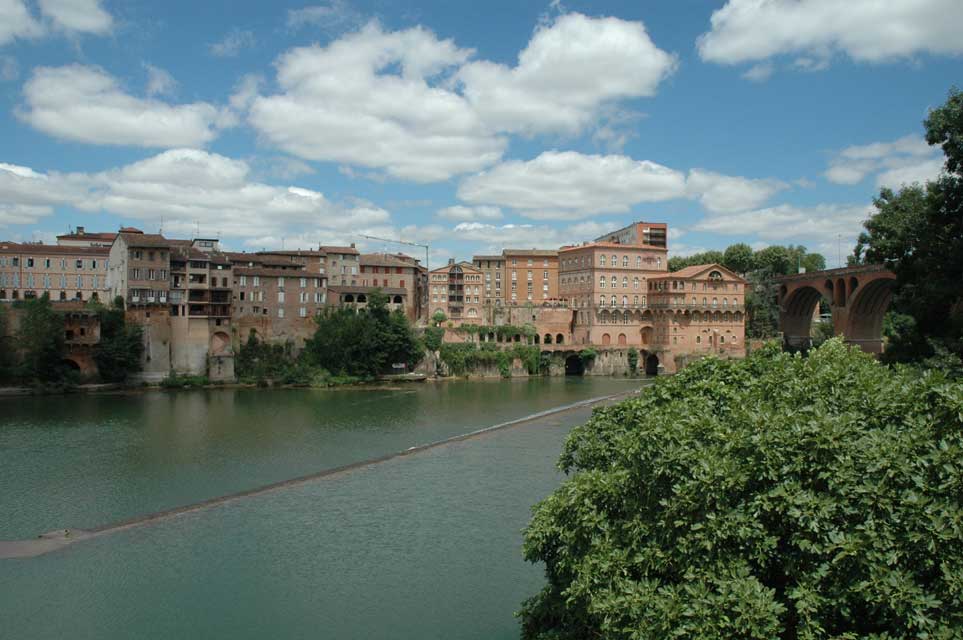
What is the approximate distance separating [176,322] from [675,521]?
5113 centimetres

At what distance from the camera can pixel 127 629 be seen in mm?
14461

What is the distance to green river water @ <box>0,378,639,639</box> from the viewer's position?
15000mm

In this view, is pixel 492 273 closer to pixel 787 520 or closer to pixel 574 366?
pixel 574 366

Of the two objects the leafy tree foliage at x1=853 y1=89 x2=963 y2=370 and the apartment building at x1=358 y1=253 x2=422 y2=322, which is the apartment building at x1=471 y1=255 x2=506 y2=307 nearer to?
the apartment building at x1=358 y1=253 x2=422 y2=322

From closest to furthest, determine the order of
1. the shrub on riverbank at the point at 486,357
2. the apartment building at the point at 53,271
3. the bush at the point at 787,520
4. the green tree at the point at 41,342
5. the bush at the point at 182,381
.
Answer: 1. the bush at the point at 787,520
2. the green tree at the point at 41,342
3. the bush at the point at 182,381
4. the apartment building at the point at 53,271
5. the shrub on riverbank at the point at 486,357

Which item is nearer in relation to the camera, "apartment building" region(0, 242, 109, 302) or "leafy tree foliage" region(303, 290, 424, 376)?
"apartment building" region(0, 242, 109, 302)

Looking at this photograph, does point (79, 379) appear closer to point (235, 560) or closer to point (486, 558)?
point (235, 560)

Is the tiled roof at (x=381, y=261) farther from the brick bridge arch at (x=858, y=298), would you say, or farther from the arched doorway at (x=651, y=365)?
the brick bridge arch at (x=858, y=298)

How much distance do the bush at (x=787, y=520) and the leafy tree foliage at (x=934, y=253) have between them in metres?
14.0

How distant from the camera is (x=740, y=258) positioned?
83938mm

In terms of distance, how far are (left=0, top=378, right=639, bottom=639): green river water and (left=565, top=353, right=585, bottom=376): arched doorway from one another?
26.5 meters

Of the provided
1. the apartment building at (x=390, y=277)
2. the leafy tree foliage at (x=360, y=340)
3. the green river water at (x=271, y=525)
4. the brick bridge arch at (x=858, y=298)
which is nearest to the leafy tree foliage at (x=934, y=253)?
the green river water at (x=271, y=525)

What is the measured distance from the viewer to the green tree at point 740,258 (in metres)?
83.7

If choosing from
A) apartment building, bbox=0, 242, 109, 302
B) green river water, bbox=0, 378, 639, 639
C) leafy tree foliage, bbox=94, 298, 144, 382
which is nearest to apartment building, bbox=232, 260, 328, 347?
leafy tree foliage, bbox=94, 298, 144, 382
